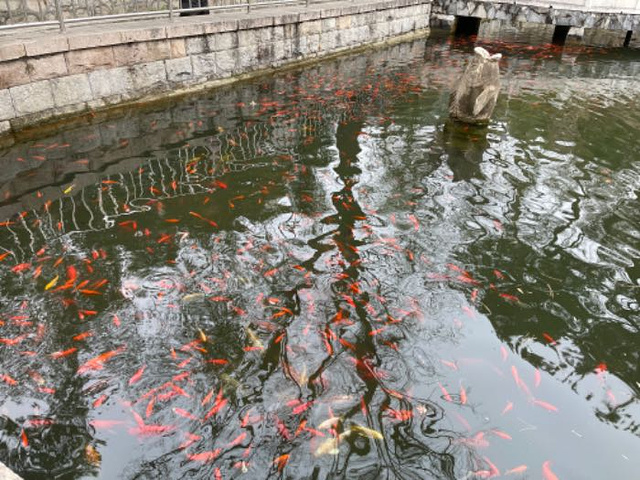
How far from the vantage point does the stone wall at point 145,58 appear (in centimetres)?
768

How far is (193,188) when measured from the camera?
6480 millimetres

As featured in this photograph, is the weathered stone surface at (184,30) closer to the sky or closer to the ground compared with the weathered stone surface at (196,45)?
closer to the sky

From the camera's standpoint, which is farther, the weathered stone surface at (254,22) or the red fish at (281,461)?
the weathered stone surface at (254,22)

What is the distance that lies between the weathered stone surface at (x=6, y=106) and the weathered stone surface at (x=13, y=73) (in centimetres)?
12

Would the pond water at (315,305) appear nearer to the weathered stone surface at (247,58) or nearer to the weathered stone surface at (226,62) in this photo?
the weathered stone surface at (226,62)

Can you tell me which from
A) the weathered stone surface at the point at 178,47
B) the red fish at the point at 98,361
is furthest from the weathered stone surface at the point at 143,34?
the red fish at the point at 98,361

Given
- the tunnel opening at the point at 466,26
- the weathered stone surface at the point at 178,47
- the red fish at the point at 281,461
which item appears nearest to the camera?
the red fish at the point at 281,461

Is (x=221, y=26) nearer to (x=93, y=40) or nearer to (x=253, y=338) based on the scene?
(x=93, y=40)

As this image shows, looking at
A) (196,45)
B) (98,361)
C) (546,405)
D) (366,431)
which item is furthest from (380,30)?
(366,431)

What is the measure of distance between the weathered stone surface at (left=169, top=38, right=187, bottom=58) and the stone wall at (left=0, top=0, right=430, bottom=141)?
0.06 feet

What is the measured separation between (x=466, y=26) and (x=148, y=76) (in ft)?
52.6

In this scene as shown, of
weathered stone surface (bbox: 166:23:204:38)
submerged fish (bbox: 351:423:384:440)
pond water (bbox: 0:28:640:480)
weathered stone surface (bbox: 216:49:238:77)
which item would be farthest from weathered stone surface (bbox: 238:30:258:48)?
submerged fish (bbox: 351:423:384:440)

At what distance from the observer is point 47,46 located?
25.3 feet

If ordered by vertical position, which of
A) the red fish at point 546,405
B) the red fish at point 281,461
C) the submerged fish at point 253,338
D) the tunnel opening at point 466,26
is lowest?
the red fish at point 546,405
